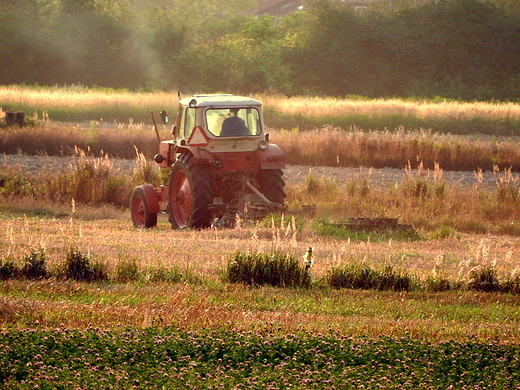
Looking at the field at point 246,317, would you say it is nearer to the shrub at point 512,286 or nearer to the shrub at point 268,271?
the shrub at point 512,286

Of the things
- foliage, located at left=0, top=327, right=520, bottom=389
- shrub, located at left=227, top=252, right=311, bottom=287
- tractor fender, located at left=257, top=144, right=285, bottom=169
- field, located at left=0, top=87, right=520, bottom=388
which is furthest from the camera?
tractor fender, located at left=257, top=144, right=285, bottom=169

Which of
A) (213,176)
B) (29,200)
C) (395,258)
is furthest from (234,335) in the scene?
(29,200)

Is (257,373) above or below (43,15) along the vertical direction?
below

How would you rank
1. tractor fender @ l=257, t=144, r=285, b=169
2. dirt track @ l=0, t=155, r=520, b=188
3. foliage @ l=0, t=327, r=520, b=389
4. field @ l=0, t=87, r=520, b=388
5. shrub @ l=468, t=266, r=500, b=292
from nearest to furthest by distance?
foliage @ l=0, t=327, r=520, b=389, field @ l=0, t=87, r=520, b=388, shrub @ l=468, t=266, r=500, b=292, tractor fender @ l=257, t=144, r=285, b=169, dirt track @ l=0, t=155, r=520, b=188

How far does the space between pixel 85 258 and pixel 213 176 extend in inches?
216

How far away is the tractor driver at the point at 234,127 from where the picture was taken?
1577 centimetres

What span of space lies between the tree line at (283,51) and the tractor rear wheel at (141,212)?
3548 centimetres

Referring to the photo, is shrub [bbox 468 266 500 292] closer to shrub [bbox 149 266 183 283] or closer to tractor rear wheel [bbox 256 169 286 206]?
shrub [bbox 149 266 183 283]

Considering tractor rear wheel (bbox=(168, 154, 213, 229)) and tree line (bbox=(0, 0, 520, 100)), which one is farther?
tree line (bbox=(0, 0, 520, 100))

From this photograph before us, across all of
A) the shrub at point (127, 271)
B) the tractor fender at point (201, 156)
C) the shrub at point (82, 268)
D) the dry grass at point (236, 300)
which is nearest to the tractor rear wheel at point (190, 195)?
the tractor fender at point (201, 156)

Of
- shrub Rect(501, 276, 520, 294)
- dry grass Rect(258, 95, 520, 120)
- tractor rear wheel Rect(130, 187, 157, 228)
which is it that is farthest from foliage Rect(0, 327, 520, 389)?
dry grass Rect(258, 95, 520, 120)

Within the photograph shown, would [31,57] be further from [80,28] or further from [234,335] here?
[234,335]

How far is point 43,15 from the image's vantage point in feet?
189

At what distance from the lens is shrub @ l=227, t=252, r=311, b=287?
1070 cm
